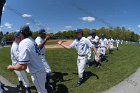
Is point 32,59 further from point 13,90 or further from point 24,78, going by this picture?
point 13,90

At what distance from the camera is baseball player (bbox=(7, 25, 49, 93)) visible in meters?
8.43

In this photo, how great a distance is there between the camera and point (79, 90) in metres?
13.1

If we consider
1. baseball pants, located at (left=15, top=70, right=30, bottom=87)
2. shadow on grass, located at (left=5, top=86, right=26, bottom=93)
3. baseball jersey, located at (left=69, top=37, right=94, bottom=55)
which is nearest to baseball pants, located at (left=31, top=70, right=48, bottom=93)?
baseball pants, located at (left=15, top=70, right=30, bottom=87)

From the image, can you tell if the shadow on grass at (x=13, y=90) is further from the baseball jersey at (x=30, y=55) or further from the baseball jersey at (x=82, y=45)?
the baseball jersey at (x=30, y=55)

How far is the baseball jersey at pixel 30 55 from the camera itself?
8.48 metres

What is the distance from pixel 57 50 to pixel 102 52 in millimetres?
5711

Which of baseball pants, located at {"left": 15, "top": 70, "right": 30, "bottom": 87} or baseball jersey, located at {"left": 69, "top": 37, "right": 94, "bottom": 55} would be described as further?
baseball jersey, located at {"left": 69, "top": 37, "right": 94, "bottom": 55}

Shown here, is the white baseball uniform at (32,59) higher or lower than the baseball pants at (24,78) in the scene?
higher

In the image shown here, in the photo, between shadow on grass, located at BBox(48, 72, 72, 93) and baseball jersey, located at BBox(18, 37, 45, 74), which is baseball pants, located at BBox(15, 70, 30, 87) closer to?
shadow on grass, located at BBox(48, 72, 72, 93)

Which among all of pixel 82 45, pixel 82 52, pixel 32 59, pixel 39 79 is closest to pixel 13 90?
pixel 82 52

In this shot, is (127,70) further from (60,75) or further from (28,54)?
(28,54)

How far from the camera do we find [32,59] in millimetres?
8672

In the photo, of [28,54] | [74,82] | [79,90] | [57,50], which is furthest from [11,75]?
[57,50]

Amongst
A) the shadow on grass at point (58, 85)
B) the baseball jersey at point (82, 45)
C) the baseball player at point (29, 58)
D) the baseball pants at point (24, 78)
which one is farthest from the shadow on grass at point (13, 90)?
the baseball player at point (29, 58)
